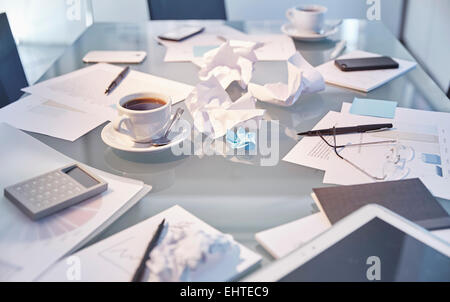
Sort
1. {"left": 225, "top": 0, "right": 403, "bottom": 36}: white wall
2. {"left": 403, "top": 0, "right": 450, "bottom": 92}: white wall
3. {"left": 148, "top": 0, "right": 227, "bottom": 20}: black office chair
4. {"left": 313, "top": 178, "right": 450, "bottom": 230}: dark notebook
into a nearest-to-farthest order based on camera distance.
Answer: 1. {"left": 313, "top": 178, "right": 450, "bottom": 230}: dark notebook
2. {"left": 148, "top": 0, "right": 227, "bottom": 20}: black office chair
3. {"left": 403, "top": 0, "right": 450, "bottom": 92}: white wall
4. {"left": 225, "top": 0, "right": 403, "bottom": 36}: white wall

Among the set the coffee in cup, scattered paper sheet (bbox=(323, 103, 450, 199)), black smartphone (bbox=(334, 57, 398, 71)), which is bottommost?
scattered paper sheet (bbox=(323, 103, 450, 199))

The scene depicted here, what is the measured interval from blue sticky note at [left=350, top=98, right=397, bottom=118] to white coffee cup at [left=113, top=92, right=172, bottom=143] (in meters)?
0.47

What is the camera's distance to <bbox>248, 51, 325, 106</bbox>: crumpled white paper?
1.15m

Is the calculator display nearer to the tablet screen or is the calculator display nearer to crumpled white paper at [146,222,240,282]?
crumpled white paper at [146,222,240,282]

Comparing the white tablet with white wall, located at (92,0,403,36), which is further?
white wall, located at (92,0,403,36)

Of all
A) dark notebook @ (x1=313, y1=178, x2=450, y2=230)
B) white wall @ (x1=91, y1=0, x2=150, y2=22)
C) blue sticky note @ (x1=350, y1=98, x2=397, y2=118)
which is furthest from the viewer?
white wall @ (x1=91, y1=0, x2=150, y2=22)

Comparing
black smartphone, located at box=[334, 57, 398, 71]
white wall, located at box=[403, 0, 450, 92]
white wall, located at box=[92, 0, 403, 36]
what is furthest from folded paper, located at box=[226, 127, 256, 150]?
white wall, located at box=[92, 0, 403, 36]

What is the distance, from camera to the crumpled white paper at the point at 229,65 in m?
1.28

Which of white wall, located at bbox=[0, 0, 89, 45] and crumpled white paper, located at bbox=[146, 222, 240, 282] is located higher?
crumpled white paper, located at bbox=[146, 222, 240, 282]

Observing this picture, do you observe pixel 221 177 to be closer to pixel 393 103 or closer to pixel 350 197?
pixel 350 197

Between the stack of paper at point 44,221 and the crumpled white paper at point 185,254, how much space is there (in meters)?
0.14

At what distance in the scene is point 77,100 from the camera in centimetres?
121

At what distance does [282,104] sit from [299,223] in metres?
0.46
